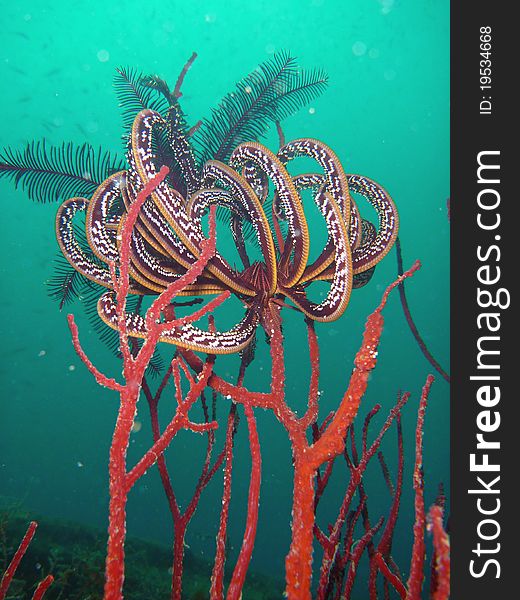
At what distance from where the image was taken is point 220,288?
2635mm

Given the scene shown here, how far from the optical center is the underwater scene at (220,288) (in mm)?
1742

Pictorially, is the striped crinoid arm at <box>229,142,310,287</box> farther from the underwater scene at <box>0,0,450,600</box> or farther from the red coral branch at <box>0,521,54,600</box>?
the red coral branch at <box>0,521,54,600</box>

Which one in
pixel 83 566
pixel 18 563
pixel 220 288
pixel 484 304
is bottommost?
pixel 83 566

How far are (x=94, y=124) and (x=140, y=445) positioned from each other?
18.2 meters

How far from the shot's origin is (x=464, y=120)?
2.30 meters

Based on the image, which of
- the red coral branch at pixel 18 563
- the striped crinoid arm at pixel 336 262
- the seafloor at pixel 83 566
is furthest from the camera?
the seafloor at pixel 83 566

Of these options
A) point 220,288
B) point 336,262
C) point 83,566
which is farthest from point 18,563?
point 83,566

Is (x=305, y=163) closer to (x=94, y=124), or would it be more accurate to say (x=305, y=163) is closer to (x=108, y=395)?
(x=94, y=124)

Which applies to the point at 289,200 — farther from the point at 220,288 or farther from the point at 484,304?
the point at 484,304

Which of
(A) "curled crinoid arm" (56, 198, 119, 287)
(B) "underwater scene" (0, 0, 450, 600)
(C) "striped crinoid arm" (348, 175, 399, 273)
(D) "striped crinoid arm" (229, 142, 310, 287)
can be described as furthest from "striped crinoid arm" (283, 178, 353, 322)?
(A) "curled crinoid arm" (56, 198, 119, 287)

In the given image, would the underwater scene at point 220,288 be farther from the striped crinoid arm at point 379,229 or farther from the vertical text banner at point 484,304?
the vertical text banner at point 484,304

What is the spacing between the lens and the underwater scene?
1.74 metres

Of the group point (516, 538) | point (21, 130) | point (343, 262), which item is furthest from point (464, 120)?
point (21, 130)

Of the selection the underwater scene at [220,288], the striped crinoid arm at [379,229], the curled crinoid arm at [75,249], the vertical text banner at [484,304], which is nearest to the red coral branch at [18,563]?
the underwater scene at [220,288]
